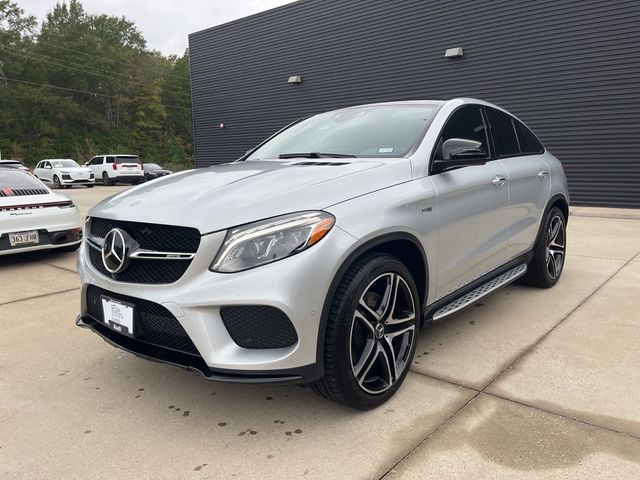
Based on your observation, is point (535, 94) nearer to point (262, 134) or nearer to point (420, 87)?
point (420, 87)

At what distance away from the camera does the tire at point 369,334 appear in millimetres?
2229

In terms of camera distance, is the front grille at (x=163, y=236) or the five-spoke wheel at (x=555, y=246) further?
the five-spoke wheel at (x=555, y=246)

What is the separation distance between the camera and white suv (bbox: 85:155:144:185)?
25.5 m

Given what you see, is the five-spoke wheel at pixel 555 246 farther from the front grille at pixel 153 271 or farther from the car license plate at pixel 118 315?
the car license plate at pixel 118 315

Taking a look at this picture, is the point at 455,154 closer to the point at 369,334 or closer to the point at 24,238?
the point at 369,334

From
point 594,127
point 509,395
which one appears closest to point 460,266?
point 509,395

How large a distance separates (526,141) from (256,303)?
3329 millimetres

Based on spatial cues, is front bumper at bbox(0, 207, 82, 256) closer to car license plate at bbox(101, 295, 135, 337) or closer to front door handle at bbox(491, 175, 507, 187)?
car license plate at bbox(101, 295, 135, 337)

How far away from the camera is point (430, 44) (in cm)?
1299

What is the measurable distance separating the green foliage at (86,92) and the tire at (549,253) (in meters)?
45.0

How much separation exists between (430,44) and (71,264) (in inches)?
414

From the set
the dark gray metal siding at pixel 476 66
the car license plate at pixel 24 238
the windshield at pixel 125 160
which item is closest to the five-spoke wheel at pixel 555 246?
the car license plate at pixel 24 238

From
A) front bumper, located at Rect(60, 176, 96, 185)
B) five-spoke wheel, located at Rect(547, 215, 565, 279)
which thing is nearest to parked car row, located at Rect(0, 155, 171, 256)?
five-spoke wheel, located at Rect(547, 215, 565, 279)

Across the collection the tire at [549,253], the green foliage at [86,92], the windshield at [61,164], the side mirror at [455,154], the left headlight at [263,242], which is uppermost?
the green foliage at [86,92]
